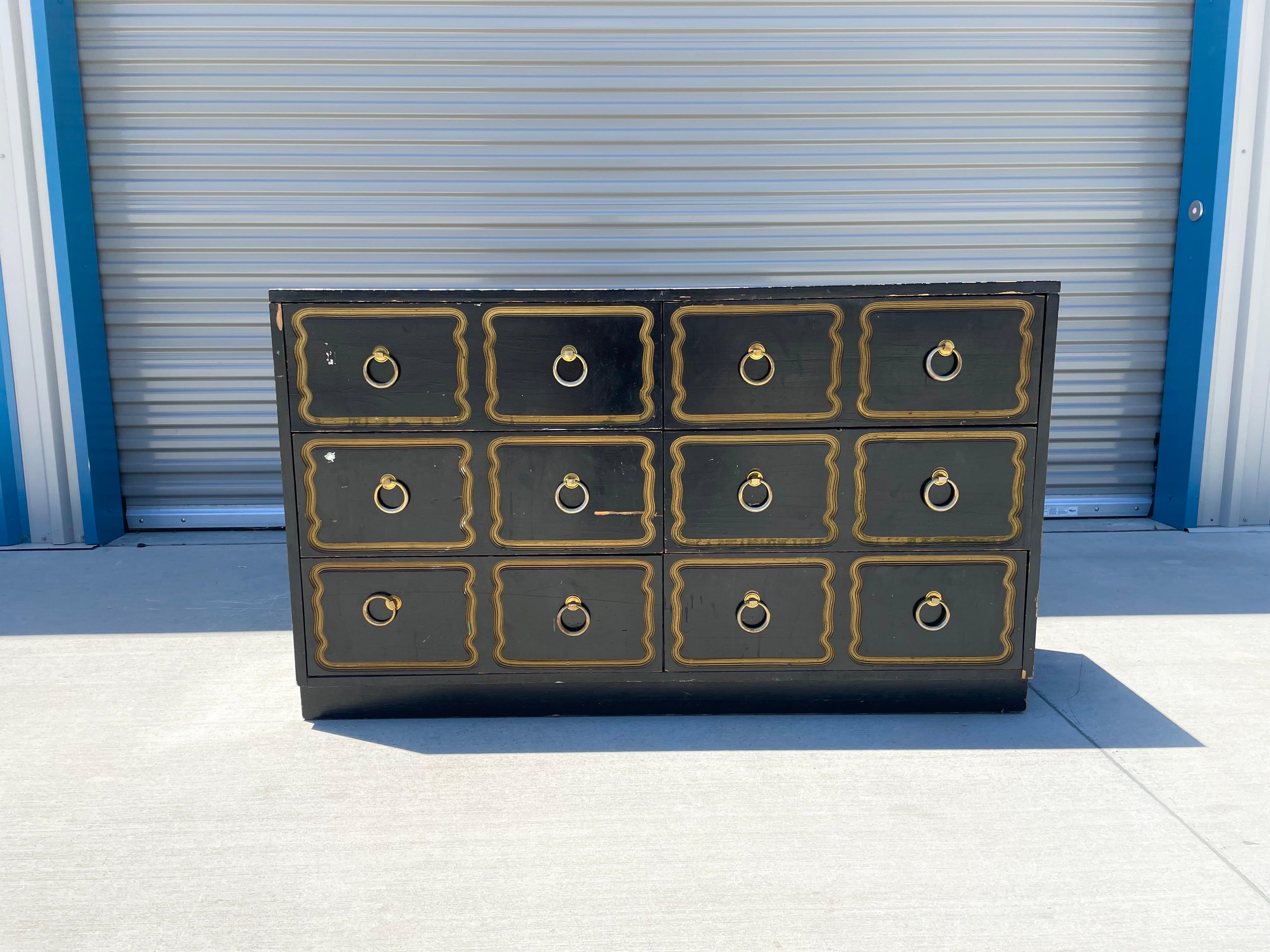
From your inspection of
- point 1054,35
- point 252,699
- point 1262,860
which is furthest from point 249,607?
point 1054,35

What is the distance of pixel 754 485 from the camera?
7.23 ft

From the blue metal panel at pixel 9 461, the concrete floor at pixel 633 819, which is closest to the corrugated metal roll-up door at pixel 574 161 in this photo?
the blue metal panel at pixel 9 461

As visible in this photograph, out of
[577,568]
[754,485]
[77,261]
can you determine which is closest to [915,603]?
[754,485]

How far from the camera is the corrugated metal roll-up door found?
4.04 m

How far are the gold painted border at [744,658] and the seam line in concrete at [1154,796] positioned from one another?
0.65 meters

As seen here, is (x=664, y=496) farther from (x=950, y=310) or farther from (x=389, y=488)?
(x=950, y=310)

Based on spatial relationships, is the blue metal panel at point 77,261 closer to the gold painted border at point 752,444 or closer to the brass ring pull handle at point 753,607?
the gold painted border at point 752,444

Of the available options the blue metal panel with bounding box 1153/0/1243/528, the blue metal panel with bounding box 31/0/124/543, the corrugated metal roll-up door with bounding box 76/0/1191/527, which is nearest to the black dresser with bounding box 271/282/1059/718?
the corrugated metal roll-up door with bounding box 76/0/1191/527

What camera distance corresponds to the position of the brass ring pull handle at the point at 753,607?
88.3 inches

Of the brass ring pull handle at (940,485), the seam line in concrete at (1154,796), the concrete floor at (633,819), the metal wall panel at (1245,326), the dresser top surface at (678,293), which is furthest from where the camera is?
the metal wall panel at (1245,326)

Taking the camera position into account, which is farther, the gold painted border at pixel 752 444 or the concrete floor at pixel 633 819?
the gold painted border at pixel 752 444

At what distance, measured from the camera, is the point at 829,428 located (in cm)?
218

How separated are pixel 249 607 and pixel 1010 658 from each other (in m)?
2.62

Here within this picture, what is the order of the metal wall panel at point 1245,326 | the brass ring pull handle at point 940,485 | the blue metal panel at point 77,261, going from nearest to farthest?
the brass ring pull handle at point 940,485, the blue metal panel at point 77,261, the metal wall panel at point 1245,326
